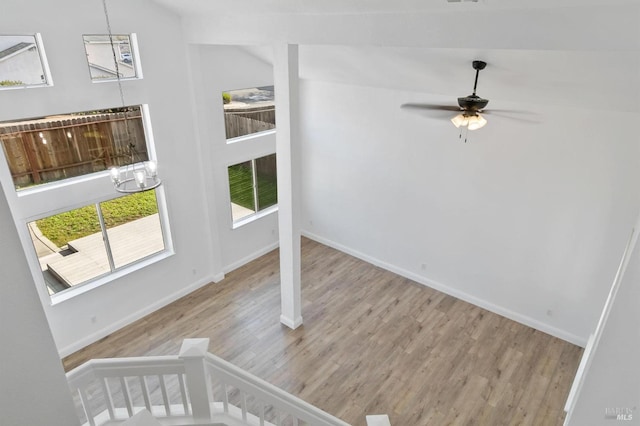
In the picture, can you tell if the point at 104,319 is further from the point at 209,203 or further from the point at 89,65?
the point at 89,65

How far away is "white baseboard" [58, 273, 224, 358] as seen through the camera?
538cm

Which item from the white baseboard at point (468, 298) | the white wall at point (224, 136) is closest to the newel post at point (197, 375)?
the white wall at point (224, 136)

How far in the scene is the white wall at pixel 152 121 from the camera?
442 centimetres

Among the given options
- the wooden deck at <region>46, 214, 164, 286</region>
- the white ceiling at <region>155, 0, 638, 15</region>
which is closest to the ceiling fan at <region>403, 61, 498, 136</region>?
the white ceiling at <region>155, 0, 638, 15</region>

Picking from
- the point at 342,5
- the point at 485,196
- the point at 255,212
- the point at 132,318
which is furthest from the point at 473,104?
the point at 132,318

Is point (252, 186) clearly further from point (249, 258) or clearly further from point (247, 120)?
point (249, 258)

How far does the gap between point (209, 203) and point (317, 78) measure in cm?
289

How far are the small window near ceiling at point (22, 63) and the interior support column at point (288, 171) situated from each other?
2.63 m

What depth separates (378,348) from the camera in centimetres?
556

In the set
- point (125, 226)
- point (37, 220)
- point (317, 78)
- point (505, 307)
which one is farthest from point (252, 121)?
point (505, 307)

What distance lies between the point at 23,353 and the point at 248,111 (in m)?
6.51

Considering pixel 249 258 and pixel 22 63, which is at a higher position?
pixel 22 63

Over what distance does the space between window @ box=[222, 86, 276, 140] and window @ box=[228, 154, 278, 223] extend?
582mm

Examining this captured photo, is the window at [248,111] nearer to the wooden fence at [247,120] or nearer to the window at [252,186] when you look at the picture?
the wooden fence at [247,120]
